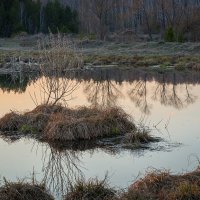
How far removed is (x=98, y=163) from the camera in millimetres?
13266

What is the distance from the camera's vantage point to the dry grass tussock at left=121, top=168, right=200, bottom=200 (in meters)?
9.39

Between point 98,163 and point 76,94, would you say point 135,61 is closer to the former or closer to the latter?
point 76,94

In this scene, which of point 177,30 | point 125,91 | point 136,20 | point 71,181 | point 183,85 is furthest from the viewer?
point 136,20

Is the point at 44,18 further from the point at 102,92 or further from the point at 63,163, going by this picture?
the point at 63,163

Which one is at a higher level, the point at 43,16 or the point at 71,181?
the point at 43,16

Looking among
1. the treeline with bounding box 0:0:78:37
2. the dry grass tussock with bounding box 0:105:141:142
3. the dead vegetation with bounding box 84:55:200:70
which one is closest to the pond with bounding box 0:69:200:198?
the dry grass tussock with bounding box 0:105:141:142

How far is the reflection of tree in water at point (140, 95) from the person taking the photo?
70.0ft

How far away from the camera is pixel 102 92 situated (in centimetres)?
2600

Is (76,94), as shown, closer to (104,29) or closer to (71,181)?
(71,181)

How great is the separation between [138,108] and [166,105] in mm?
1442

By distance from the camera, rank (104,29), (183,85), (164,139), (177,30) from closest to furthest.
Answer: (164,139), (183,85), (177,30), (104,29)

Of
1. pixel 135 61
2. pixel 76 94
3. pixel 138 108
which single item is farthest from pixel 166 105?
pixel 135 61

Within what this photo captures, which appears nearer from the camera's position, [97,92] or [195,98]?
[195,98]

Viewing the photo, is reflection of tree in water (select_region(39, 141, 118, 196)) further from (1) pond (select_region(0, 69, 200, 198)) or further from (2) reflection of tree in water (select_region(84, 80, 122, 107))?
(2) reflection of tree in water (select_region(84, 80, 122, 107))
